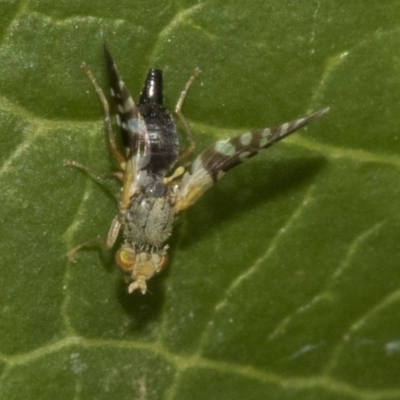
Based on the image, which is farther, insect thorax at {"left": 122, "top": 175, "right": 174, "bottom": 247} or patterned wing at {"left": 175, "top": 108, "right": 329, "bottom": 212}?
insect thorax at {"left": 122, "top": 175, "right": 174, "bottom": 247}

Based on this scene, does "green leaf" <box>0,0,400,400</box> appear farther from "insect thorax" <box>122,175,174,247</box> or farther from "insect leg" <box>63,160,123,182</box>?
"insect thorax" <box>122,175,174,247</box>

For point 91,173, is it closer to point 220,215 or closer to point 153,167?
point 153,167

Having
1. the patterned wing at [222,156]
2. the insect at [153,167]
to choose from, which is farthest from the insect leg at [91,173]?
the patterned wing at [222,156]

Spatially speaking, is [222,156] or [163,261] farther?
[163,261]

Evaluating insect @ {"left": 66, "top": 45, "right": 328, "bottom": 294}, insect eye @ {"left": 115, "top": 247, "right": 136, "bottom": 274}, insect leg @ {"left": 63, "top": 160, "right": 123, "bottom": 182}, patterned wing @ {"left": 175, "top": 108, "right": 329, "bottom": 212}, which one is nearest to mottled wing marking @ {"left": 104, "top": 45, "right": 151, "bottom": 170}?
insect @ {"left": 66, "top": 45, "right": 328, "bottom": 294}

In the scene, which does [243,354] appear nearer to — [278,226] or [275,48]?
[278,226]

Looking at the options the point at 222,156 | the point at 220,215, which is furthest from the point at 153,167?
the point at 220,215

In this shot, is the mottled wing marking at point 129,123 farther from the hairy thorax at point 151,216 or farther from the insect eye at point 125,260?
the insect eye at point 125,260

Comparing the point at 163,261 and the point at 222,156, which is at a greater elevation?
the point at 222,156
